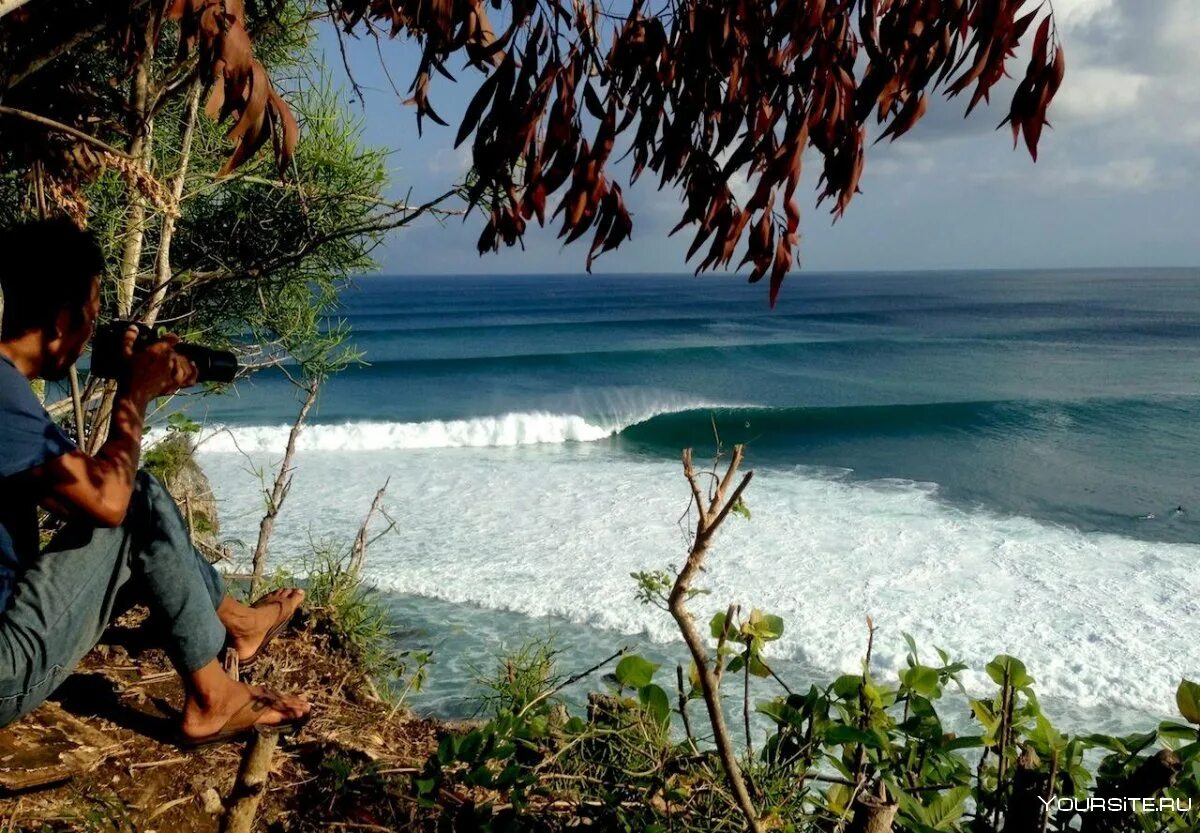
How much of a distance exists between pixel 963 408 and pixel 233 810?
65.1 ft

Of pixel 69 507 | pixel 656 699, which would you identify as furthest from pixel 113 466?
pixel 656 699

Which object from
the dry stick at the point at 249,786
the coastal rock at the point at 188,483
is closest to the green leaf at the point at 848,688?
the dry stick at the point at 249,786

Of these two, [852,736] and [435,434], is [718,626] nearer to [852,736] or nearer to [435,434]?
[852,736]

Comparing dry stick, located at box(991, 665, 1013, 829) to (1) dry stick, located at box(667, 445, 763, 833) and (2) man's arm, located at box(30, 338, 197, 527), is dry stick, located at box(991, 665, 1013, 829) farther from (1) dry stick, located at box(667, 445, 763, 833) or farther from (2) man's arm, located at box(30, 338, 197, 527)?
(2) man's arm, located at box(30, 338, 197, 527)

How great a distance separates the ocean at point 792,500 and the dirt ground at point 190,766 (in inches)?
65.5

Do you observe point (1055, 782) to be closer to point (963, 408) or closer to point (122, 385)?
point (122, 385)

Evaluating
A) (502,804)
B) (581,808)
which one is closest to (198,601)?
(502,804)

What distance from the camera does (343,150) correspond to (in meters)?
5.63

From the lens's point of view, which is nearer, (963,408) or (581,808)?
(581,808)

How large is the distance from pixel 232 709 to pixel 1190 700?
227 cm

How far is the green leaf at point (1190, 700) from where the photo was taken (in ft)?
5.82

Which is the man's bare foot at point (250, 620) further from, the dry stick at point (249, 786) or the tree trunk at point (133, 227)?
the tree trunk at point (133, 227)

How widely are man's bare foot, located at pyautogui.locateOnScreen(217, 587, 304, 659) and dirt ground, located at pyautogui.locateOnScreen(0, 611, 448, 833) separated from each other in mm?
288

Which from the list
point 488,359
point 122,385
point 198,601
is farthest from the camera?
point 488,359
